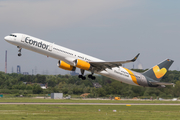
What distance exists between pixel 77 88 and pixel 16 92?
28.3m

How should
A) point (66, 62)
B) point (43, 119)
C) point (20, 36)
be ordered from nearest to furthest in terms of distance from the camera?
1. point (43, 119)
2. point (20, 36)
3. point (66, 62)

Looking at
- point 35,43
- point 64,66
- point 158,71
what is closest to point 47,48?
point 35,43

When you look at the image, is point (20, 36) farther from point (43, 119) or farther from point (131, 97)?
point (131, 97)

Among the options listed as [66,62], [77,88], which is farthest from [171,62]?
[77,88]

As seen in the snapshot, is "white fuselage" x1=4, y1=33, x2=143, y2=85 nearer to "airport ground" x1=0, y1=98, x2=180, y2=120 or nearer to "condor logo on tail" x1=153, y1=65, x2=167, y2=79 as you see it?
"airport ground" x1=0, y1=98, x2=180, y2=120

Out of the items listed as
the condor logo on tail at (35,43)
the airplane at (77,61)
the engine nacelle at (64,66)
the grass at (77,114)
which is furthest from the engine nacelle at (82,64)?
the grass at (77,114)

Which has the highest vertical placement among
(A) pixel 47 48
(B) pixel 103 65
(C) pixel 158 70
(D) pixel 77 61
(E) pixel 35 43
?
(E) pixel 35 43

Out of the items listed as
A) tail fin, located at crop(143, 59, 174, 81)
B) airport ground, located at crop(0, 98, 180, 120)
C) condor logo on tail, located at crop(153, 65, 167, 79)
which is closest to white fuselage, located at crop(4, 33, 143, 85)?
airport ground, located at crop(0, 98, 180, 120)

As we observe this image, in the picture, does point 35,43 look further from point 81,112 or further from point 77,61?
point 81,112

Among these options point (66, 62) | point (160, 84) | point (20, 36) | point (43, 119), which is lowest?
point (43, 119)

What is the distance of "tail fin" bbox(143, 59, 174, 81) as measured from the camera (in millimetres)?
63222

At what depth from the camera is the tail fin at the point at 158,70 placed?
63222mm

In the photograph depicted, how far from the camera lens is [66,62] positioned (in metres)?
51.5

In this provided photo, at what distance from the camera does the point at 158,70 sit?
64125 millimetres
